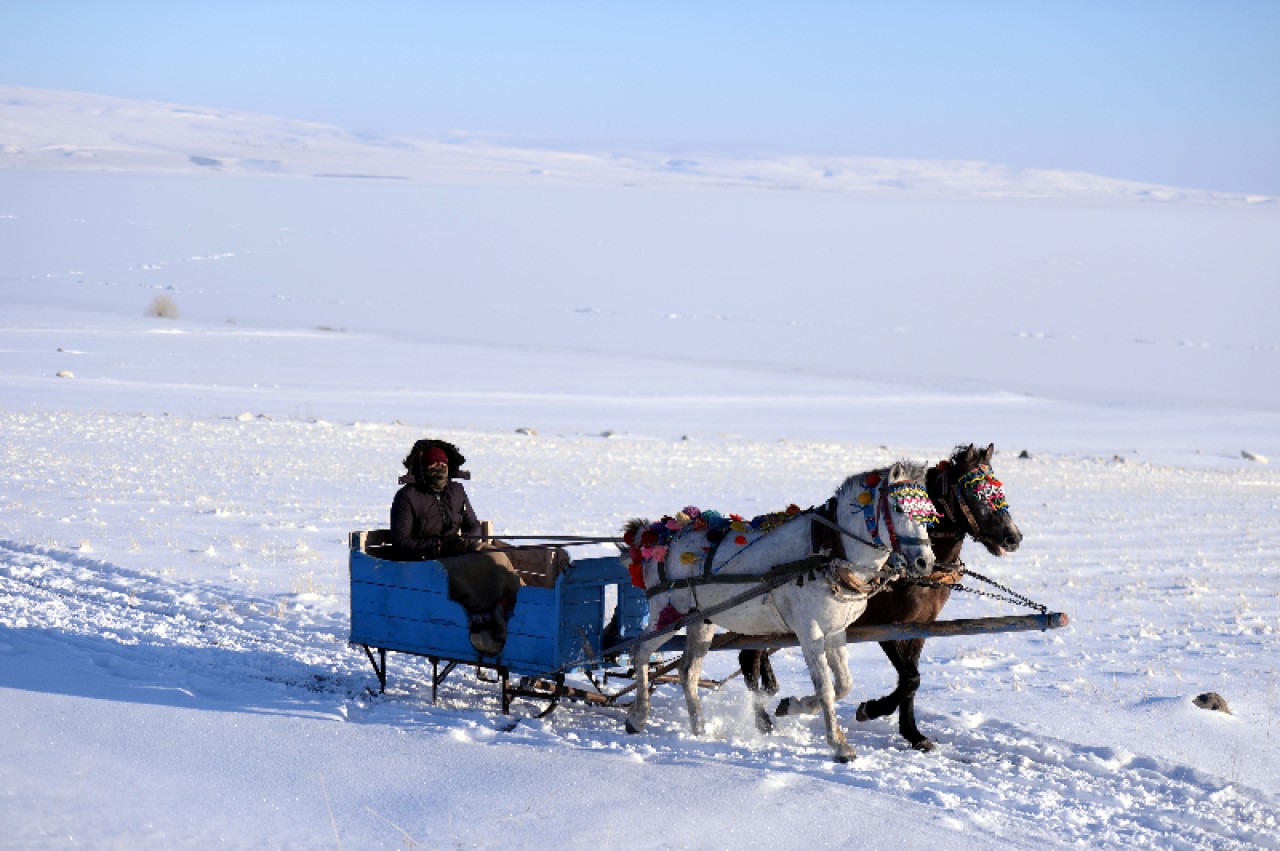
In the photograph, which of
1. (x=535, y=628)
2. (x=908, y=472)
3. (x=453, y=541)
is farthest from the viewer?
(x=453, y=541)

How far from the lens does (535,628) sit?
9.17 m

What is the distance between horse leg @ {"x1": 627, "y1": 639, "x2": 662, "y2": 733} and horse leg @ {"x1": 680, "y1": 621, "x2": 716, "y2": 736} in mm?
230

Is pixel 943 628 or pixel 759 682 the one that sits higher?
pixel 943 628

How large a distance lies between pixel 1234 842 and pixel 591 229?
128 meters

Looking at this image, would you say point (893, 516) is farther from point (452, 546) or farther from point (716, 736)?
point (452, 546)

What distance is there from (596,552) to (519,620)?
24.3 ft

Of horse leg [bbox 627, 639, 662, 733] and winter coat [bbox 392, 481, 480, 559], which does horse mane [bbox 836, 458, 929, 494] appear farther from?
winter coat [bbox 392, 481, 480, 559]

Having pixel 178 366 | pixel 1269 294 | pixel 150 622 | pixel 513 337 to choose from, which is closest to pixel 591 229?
pixel 1269 294

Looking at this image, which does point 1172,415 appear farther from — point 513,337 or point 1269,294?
point 1269,294

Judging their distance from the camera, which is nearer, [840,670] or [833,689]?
[833,689]

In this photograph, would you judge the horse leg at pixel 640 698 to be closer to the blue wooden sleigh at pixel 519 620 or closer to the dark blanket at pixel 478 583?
the blue wooden sleigh at pixel 519 620

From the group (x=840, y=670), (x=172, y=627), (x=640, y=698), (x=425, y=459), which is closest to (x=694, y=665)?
(x=640, y=698)

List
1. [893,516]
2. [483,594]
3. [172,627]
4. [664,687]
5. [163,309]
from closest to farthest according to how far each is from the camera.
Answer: [893,516]
[483,594]
[664,687]
[172,627]
[163,309]

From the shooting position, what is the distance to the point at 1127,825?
25.1 feet
